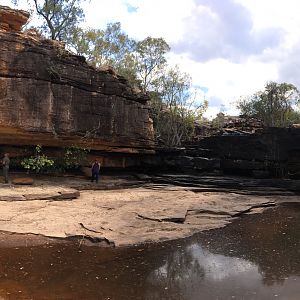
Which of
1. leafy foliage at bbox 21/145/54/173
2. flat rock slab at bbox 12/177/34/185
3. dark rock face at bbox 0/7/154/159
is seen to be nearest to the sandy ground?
flat rock slab at bbox 12/177/34/185

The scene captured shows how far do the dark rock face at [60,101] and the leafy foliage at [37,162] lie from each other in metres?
0.85

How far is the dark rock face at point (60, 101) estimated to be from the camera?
63.7 feet

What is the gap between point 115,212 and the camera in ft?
49.0

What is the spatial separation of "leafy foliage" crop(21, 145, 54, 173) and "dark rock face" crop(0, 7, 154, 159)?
33.3 inches

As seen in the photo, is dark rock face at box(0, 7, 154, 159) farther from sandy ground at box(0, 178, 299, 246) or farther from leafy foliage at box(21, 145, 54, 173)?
sandy ground at box(0, 178, 299, 246)

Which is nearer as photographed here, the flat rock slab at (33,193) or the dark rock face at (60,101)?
the flat rock slab at (33,193)

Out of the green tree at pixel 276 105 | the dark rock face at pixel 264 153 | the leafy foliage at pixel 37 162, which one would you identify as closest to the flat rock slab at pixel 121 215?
the leafy foliage at pixel 37 162

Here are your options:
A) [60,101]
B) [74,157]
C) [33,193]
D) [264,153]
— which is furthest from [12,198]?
[264,153]

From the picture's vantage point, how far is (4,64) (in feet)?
62.6

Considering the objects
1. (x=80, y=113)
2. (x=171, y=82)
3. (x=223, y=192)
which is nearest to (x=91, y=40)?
(x=171, y=82)

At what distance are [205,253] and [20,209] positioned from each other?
290 inches

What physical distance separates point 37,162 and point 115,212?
26.1 feet

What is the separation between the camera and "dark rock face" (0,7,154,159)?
19.4m

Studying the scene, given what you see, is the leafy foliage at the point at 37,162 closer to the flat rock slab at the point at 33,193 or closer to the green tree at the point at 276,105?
the flat rock slab at the point at 33,193
